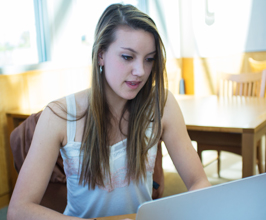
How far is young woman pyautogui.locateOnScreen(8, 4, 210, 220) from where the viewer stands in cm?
109

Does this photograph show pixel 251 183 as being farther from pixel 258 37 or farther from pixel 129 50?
pixel 258 37

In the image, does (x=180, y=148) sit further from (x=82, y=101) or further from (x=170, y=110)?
(x=82, y=101)

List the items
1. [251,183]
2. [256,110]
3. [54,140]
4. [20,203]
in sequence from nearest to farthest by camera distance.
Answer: [251,183] < [20,203] < [54,140] < [256,110]

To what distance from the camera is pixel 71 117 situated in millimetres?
1190

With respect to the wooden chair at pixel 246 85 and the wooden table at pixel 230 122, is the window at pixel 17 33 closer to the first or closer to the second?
the wooden table at pixel 230 122

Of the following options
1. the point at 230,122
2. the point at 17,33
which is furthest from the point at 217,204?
the point at 17,33

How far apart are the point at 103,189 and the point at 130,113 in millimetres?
291

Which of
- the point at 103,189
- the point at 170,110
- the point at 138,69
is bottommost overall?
the point at 103,189

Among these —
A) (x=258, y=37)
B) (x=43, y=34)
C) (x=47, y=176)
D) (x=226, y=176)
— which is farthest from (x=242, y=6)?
(x=47, y=176)

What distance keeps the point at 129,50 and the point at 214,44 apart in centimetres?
415

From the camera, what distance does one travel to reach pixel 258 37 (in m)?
4.65

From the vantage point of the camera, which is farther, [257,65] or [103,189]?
[257,65]

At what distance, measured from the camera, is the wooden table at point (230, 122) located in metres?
1.85

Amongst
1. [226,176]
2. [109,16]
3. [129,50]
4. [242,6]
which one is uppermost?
[242,6]
